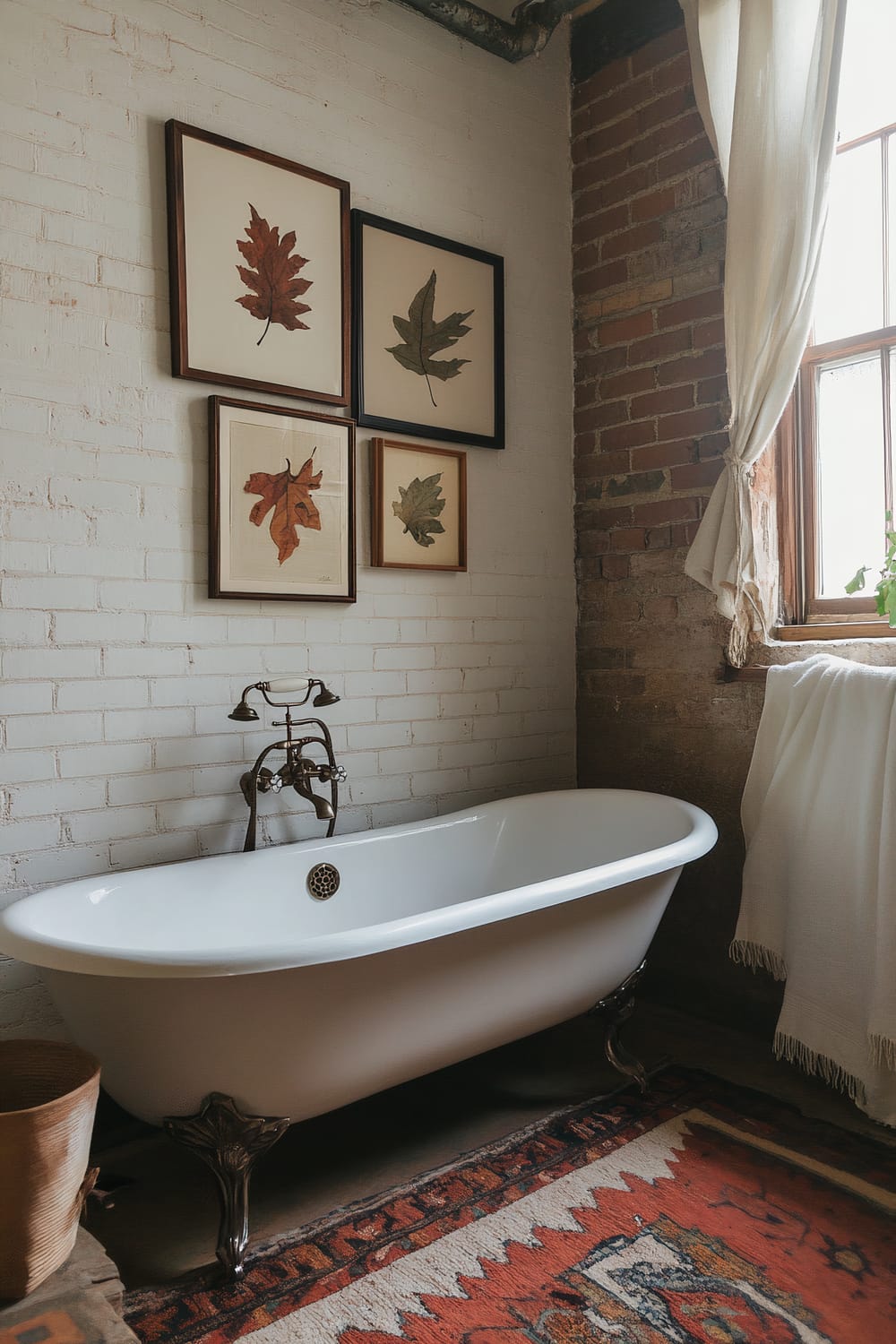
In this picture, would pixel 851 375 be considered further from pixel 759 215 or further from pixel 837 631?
pixel 837 631

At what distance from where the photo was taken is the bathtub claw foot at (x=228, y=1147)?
5.20 ft

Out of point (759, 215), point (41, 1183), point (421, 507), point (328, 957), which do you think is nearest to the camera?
point (41, 1183)

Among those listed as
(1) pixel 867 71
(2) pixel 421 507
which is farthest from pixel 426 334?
(1) pixel 867 71

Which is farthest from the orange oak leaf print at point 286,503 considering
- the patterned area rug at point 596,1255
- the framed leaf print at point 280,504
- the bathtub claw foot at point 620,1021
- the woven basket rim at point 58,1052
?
the patterned area rug at point 596,1255

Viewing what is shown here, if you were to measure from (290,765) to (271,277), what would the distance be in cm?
123

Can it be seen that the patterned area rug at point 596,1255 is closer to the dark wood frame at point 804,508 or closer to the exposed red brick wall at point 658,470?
the exposed red brick wall at point 658,470

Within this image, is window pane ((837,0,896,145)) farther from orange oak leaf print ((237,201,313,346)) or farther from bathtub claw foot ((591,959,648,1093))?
bathtub claw foot ((591,959,648,1093))

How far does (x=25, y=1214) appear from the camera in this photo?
1.31 meters

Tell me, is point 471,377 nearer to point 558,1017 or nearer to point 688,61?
point 688,61

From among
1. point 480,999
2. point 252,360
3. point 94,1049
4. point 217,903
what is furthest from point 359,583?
point 94,1049

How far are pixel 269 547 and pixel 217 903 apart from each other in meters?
0.88

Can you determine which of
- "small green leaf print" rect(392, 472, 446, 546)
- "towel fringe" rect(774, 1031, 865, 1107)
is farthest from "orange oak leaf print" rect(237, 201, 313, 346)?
"towel fringe" rect(774, 1031, 865, 1107)

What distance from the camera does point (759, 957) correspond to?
2357 millimetres

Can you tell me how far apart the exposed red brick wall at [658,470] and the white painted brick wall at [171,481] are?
26cm
